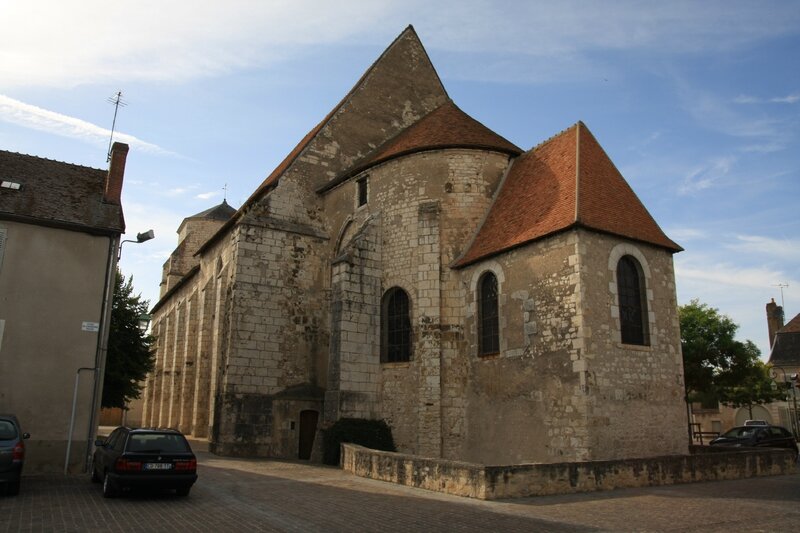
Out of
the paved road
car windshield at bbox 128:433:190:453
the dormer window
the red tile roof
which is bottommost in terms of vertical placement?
the paved road

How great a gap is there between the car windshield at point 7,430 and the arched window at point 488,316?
35.7ft

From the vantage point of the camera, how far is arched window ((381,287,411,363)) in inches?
715

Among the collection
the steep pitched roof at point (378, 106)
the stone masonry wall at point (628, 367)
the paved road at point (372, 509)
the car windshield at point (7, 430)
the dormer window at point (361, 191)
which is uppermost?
the steep pitched roof at point (378, 106)

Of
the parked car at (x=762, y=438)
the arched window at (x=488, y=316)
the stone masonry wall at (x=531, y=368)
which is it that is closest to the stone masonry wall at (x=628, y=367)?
the stone masonry wall at (x=531, y=368)

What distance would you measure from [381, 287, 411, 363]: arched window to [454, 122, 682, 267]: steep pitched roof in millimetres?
2309

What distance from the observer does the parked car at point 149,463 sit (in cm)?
951

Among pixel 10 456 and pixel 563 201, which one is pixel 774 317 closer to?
pixel 563 201

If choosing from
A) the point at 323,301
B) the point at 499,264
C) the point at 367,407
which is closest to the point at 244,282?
the point at 323,301

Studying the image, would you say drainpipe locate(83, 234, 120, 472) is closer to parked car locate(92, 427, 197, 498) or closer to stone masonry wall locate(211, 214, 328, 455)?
parked car locate(92, 427, 197, 498)

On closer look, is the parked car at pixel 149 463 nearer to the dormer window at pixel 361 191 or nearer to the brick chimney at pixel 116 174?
the brick chimney at pixel 116 174

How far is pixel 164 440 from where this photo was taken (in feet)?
33.0

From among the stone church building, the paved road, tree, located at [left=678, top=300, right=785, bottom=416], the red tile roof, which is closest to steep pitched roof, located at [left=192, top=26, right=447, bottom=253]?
the stone church building

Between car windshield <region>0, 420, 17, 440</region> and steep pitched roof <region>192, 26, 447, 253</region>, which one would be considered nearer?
car windshield <region>0, 420, 17, 440</region>

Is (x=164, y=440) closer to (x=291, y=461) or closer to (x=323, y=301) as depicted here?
(x=291, y=461)
